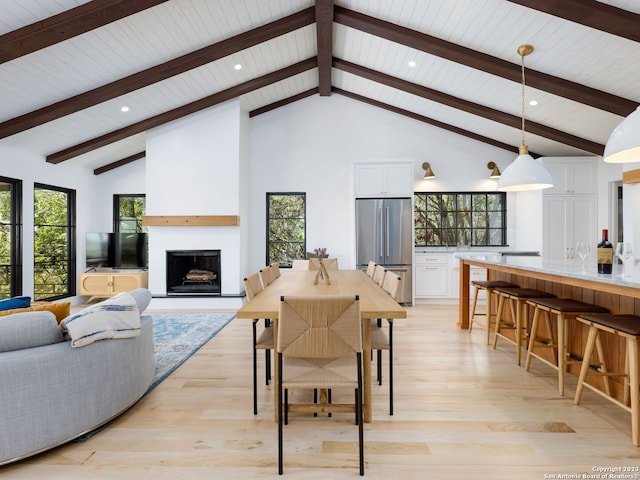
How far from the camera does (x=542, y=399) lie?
2699 mm

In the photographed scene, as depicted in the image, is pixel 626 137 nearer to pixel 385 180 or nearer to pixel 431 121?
pixel 385 180

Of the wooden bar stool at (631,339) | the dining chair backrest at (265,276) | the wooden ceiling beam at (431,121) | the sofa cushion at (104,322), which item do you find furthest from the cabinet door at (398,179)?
the sofa cushion at (104,322)

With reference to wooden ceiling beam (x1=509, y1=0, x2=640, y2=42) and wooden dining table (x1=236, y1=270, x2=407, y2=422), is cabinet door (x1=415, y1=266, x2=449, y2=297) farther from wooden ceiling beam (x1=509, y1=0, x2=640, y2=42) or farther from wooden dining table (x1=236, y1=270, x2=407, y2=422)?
wooden ceiling beam (x1=509, y1=0, x2=640, y2=42)

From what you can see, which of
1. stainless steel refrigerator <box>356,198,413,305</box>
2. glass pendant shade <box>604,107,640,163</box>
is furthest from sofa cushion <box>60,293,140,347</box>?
stainless steel refrigerator <box>356,198,413,305</box>

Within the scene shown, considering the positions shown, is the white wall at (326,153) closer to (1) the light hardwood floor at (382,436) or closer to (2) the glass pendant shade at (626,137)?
(1) the light hardwood floor at (382,436)

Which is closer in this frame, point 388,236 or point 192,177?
point 192,177

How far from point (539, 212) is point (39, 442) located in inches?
255

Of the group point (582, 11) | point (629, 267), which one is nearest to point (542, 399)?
point (629, 267)

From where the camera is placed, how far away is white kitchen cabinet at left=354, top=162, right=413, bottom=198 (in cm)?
622

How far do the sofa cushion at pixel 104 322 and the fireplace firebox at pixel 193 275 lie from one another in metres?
3.47

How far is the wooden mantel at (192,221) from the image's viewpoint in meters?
5.86

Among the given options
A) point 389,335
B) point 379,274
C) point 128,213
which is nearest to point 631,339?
point 389,335

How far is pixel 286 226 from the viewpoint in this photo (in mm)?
6801

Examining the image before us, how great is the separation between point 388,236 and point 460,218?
5.10 feet
